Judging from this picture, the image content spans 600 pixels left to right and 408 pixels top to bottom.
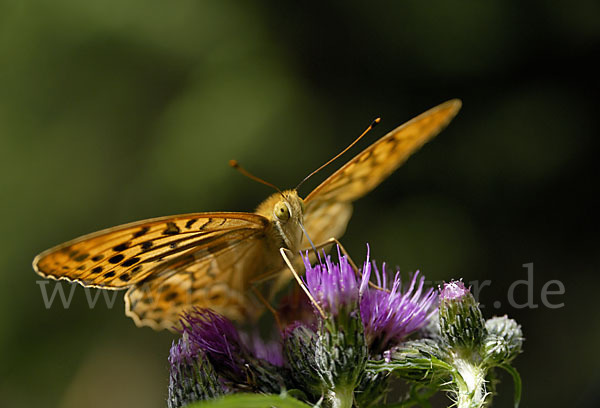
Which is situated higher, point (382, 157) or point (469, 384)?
point (382, 157)

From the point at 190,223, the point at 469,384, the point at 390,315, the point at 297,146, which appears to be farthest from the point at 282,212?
the point at 297,146

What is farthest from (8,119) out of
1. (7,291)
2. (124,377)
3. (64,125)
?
(124,377)

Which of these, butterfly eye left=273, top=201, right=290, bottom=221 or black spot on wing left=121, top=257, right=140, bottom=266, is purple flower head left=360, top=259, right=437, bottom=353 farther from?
black spot on wing left=121, top=257, right=140, bottom=266

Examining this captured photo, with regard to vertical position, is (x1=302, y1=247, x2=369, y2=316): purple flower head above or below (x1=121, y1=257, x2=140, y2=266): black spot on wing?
below

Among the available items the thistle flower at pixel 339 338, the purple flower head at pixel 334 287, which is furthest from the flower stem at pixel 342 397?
the purple flower head at pixel 334 287

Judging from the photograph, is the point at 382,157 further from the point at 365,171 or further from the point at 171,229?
the point at 171,229

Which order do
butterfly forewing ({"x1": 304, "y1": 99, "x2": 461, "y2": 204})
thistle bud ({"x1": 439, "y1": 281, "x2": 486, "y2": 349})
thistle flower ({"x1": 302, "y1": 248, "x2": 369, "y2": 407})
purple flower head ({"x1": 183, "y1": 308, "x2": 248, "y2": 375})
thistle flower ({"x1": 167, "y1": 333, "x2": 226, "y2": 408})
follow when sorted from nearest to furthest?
1. thistle flower ({"x1": 302, "y1": 248, "x2": 369, "y2": 407})
2. thistle flower ({"x1": 167, "y1": 333, "x2": 226, "y2": 408})
3. thistle bud ({"x1": 439, "y1": 281, "x2": 486, "y2": 349})
4. purple flower head ({"x1": 183, "y1": 308, "x2": 248, "y2": 375})
5. butterfly forewing ({"x1": 304, "y1": 99, "x2": 461, "y2": 204})

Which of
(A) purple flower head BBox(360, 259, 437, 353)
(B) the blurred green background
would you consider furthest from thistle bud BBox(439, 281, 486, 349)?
(B) the blurred green background

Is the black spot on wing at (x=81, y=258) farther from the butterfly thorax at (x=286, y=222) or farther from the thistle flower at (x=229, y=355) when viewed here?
the butterfly thorax at (x=286, y=222)
